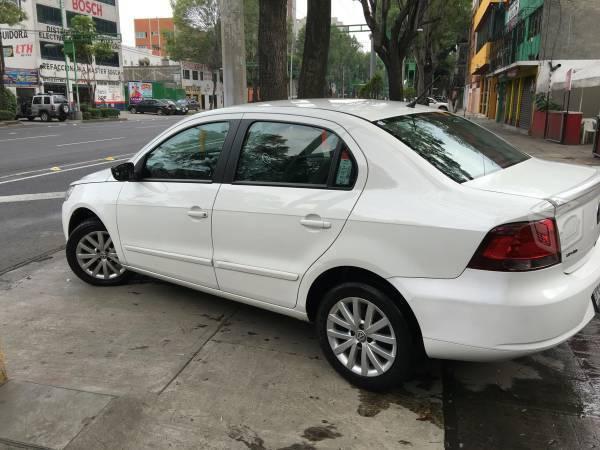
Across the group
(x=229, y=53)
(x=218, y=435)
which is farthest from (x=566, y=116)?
(x=218, y=435)

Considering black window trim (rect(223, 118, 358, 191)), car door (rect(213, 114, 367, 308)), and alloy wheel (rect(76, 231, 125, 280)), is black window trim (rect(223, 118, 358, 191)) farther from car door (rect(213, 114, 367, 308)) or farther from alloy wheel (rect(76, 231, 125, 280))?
alloy wheel (rect(76, 231, 125, 280))

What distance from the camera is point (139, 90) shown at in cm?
5925

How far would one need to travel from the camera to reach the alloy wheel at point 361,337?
125 inches

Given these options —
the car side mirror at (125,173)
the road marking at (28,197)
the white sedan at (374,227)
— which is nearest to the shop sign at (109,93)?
the road marking at (28,197)

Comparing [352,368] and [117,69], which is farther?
[117,69]

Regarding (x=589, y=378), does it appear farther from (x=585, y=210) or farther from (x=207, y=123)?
(x=207, y=123)

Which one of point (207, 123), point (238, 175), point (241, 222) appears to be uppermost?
point (207, 123)

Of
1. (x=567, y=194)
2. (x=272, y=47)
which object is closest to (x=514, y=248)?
(x=567, y=194)

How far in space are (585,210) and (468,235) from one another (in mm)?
830

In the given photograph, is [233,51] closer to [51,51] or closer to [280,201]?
[280,201]

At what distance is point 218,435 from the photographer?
2.93m

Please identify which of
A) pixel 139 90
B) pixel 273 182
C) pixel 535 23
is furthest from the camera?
pixel 139 90

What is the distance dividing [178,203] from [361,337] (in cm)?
169

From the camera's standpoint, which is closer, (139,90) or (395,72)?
(395,72)
